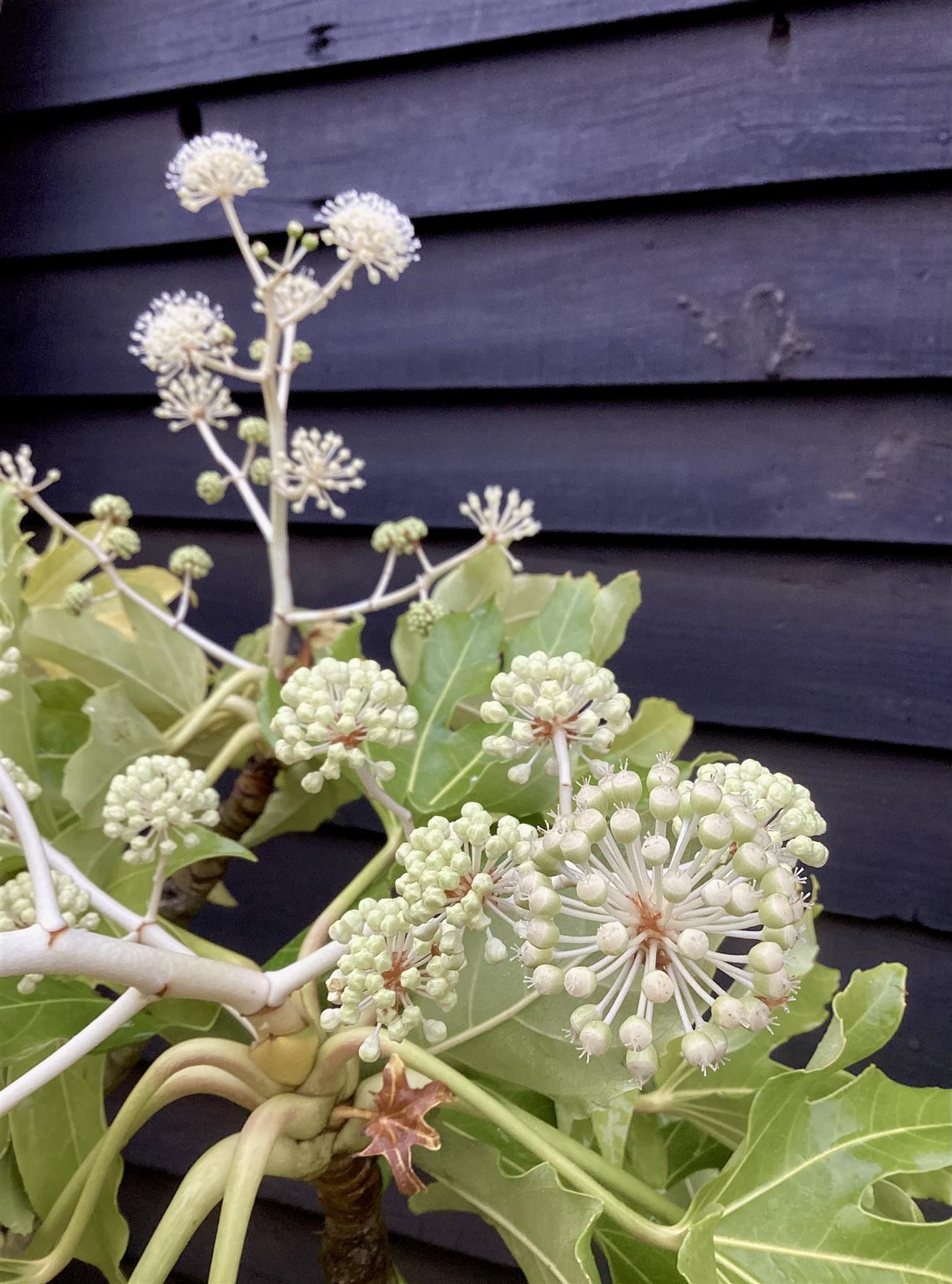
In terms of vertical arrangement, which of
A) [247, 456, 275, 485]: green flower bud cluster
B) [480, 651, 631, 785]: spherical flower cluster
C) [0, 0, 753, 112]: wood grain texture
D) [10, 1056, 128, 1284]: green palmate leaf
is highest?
[0, 0, 753, 112]: wood grain texture

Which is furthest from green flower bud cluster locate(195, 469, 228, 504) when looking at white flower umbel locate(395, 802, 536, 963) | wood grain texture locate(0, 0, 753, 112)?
wood grain texture locate(0, 0, 753, 112)

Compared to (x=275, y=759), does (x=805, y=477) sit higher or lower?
higher

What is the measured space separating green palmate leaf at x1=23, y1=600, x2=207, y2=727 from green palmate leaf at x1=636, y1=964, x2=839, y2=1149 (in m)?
0.32

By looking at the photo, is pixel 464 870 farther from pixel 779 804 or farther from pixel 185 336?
pixel 185 336

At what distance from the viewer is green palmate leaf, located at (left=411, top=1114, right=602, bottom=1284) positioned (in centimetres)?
26

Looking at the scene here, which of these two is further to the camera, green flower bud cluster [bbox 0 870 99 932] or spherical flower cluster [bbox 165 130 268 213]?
spherical flower cluster [bbox 165 130 268 213]

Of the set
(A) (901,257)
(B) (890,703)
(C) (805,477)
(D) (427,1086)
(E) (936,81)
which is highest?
(E) (936,81)

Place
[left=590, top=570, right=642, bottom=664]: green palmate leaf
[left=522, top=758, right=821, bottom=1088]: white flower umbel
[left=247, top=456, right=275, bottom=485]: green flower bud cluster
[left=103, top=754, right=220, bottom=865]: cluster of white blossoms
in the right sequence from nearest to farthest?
[left=522, top=758, right=821, bottom=1088]: white flower umbel
[left=103, top=754, right=220, bottom=865]: cluster of white blossoms
[left=590, top=570, right=642, bottom=664]: green palmate leaf
[left=247, top=456, right=275, bottom=485]: green flower bud cluster

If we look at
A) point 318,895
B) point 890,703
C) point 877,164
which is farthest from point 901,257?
point 318,895

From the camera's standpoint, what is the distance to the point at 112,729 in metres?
0.41

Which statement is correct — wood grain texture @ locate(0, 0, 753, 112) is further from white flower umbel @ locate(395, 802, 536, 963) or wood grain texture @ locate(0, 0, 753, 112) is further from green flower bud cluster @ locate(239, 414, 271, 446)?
white flower umbel @ locate(395, 802, 536, 963)

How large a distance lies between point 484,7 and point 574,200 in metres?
0.18

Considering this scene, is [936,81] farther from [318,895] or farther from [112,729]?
[318,895]

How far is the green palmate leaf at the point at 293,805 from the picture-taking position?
20.6 inches
